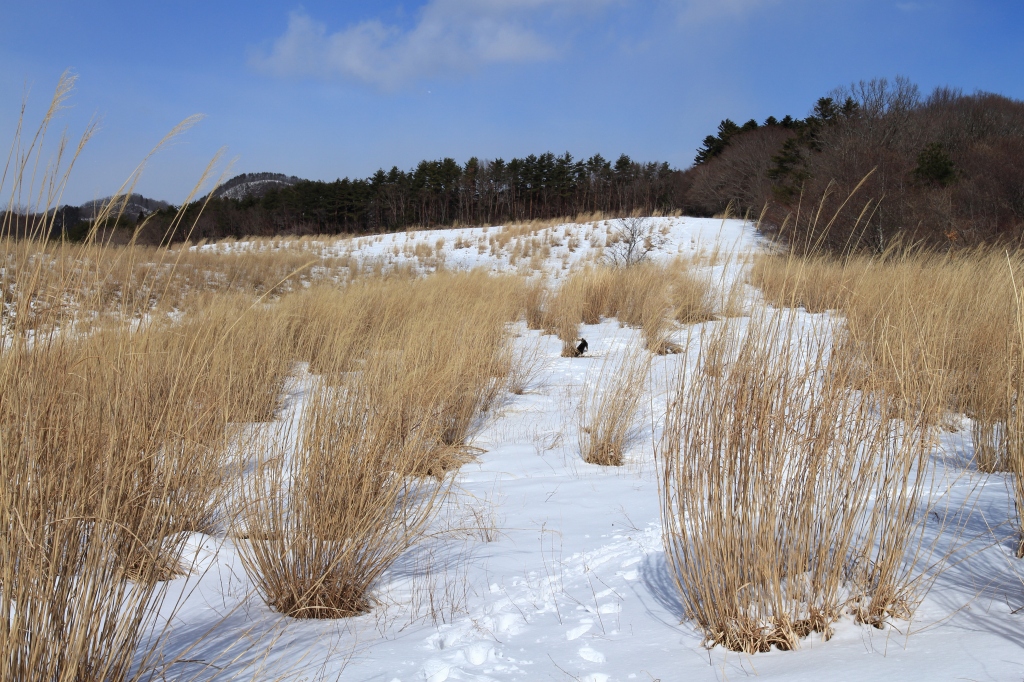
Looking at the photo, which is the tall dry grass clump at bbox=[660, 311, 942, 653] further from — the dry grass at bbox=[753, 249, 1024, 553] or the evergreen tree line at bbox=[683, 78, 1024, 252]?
the evergreen tree line at bbox=[683, 78, 1024, 252]

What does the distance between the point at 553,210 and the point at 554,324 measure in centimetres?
3148

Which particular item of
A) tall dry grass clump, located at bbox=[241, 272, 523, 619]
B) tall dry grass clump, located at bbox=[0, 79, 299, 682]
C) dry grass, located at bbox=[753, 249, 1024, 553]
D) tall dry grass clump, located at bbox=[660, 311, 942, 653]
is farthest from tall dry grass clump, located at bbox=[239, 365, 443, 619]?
dry grass, located at bbox=[753, 249, 1024, 553]

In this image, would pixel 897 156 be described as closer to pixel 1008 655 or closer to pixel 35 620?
pixel 1008 655

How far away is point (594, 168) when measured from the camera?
37750 millimetres

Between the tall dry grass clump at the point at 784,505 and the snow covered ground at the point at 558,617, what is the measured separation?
0.08 meters

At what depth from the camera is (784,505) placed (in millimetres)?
A: 1603

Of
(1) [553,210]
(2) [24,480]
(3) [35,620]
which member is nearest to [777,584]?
(3) [35,620]

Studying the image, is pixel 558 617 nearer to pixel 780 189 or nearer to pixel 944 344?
pixel 944 344

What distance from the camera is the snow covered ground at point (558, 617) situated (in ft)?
4.68

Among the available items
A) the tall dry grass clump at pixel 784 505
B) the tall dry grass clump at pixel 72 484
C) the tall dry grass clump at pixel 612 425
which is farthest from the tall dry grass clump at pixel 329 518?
the tall dry grass clump at pixel 612 425

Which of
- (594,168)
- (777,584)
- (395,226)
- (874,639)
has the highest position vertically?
(594,168)

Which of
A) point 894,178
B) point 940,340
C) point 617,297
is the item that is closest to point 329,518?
point 940,340

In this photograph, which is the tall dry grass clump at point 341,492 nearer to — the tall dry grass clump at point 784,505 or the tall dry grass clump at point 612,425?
the tall dry grass clump at point 784,505

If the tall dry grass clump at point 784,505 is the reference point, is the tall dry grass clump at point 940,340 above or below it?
above
